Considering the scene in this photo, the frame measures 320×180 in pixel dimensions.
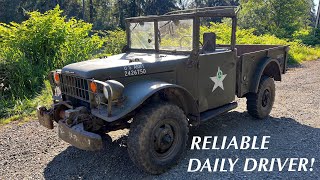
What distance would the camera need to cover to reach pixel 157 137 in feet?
12.2

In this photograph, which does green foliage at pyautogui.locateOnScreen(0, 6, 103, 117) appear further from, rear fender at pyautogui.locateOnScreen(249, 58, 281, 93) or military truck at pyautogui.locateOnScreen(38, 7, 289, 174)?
rear fender at pyautogui.locateOnScreen(249, 58, 281, 93)

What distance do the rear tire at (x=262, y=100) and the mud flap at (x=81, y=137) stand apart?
128 inches

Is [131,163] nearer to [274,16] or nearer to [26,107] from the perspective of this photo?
[26,107]

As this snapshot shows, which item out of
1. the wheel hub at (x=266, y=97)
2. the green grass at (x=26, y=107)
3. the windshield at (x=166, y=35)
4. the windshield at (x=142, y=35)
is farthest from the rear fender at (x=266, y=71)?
the green grass at (x=26, y=107)

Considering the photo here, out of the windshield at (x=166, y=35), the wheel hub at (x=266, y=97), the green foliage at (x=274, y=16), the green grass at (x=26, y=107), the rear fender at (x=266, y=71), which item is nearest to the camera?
the windshield at (x=166, y=35)

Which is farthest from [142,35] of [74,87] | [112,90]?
[112,90]

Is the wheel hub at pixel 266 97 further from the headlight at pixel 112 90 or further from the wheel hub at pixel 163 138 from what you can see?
the headlight at pixel 112 90

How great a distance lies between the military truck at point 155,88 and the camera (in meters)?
3.53

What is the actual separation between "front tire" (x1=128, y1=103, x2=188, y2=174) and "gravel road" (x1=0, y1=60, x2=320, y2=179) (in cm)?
19

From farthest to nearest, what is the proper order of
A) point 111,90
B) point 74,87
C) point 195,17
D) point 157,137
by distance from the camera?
point 195,17 < point 74,87 < point 157,137 < point 111,90

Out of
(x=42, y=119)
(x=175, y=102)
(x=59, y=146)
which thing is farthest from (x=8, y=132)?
(x=175, y=102)

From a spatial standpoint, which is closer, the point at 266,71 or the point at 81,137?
the point at 81,137

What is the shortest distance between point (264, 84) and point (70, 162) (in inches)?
142

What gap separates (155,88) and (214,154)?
1.41 metres
